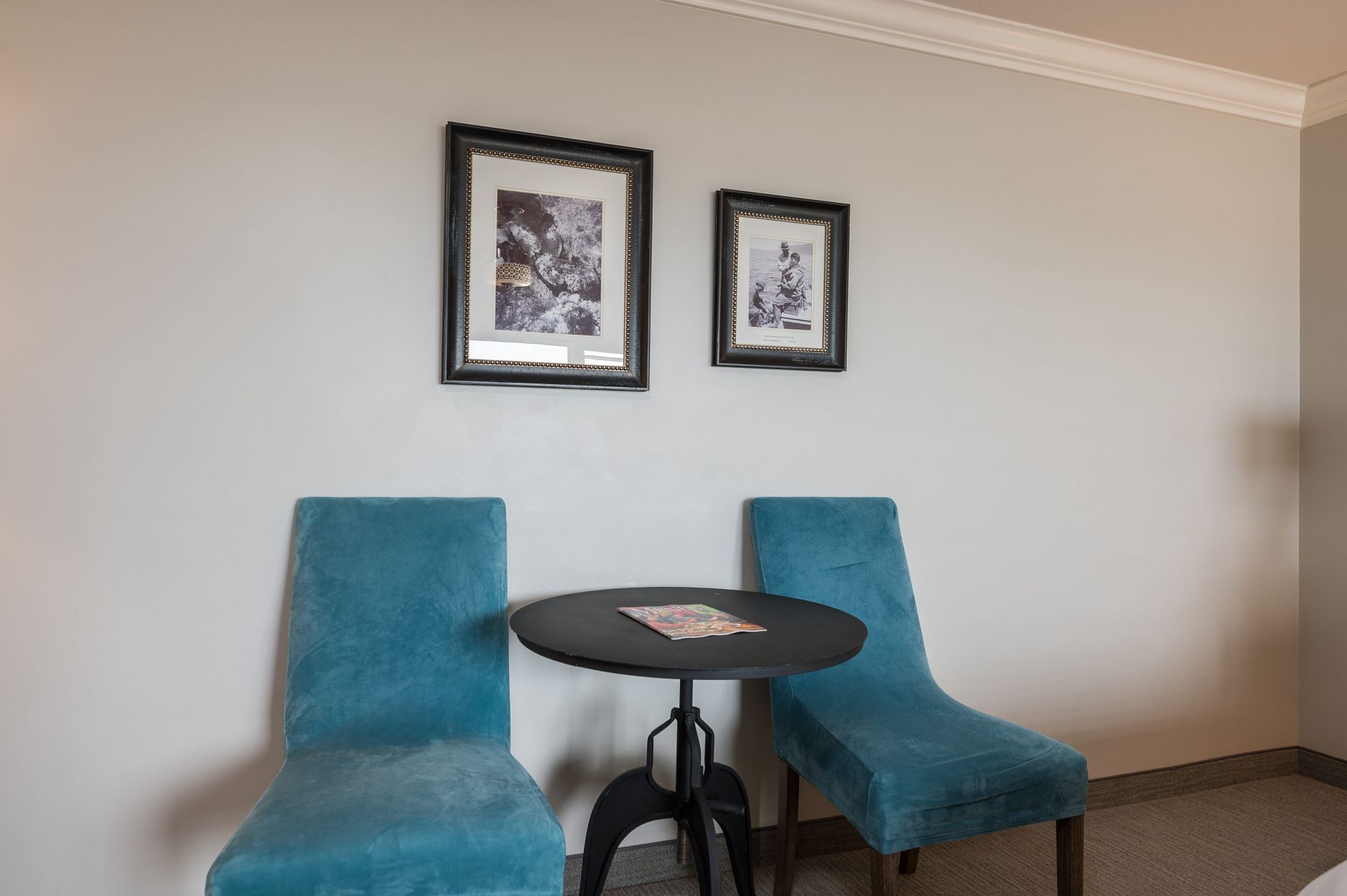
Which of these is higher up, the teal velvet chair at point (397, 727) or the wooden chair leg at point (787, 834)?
the teal velvet chair at point (397, 727)

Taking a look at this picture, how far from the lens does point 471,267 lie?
218cm

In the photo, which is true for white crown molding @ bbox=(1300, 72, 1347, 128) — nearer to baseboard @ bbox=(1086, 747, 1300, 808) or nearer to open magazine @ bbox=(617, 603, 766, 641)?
baseboard @ bbox=(1086, 747, 1300, 808)

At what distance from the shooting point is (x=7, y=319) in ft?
6.17

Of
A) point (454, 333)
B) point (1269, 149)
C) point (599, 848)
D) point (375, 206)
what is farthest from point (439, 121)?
point (1269, 149)

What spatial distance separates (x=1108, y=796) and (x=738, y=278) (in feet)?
7.27

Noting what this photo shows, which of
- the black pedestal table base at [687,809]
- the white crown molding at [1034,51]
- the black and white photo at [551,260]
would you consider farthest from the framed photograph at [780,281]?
the black pedestal table base at [687,809]

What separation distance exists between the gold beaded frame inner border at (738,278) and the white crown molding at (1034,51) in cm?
58

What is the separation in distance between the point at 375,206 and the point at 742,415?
3.76 feet

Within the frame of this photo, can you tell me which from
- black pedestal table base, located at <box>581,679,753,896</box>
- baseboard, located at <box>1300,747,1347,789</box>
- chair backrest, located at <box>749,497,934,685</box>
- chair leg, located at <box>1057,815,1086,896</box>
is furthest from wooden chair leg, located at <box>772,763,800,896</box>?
baseboard, located at <box>1300,747,1347,789</box>

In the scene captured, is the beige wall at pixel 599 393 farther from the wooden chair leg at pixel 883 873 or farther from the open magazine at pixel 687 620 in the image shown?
the wooden chair leg at pixel 883 873

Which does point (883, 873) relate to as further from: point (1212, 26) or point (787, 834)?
point (1212, 26)

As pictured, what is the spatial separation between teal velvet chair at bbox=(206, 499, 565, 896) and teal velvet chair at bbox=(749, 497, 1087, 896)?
0.72m

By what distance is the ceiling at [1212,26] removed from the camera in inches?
101

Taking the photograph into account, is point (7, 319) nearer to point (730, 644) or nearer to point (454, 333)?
point (454, 333)
